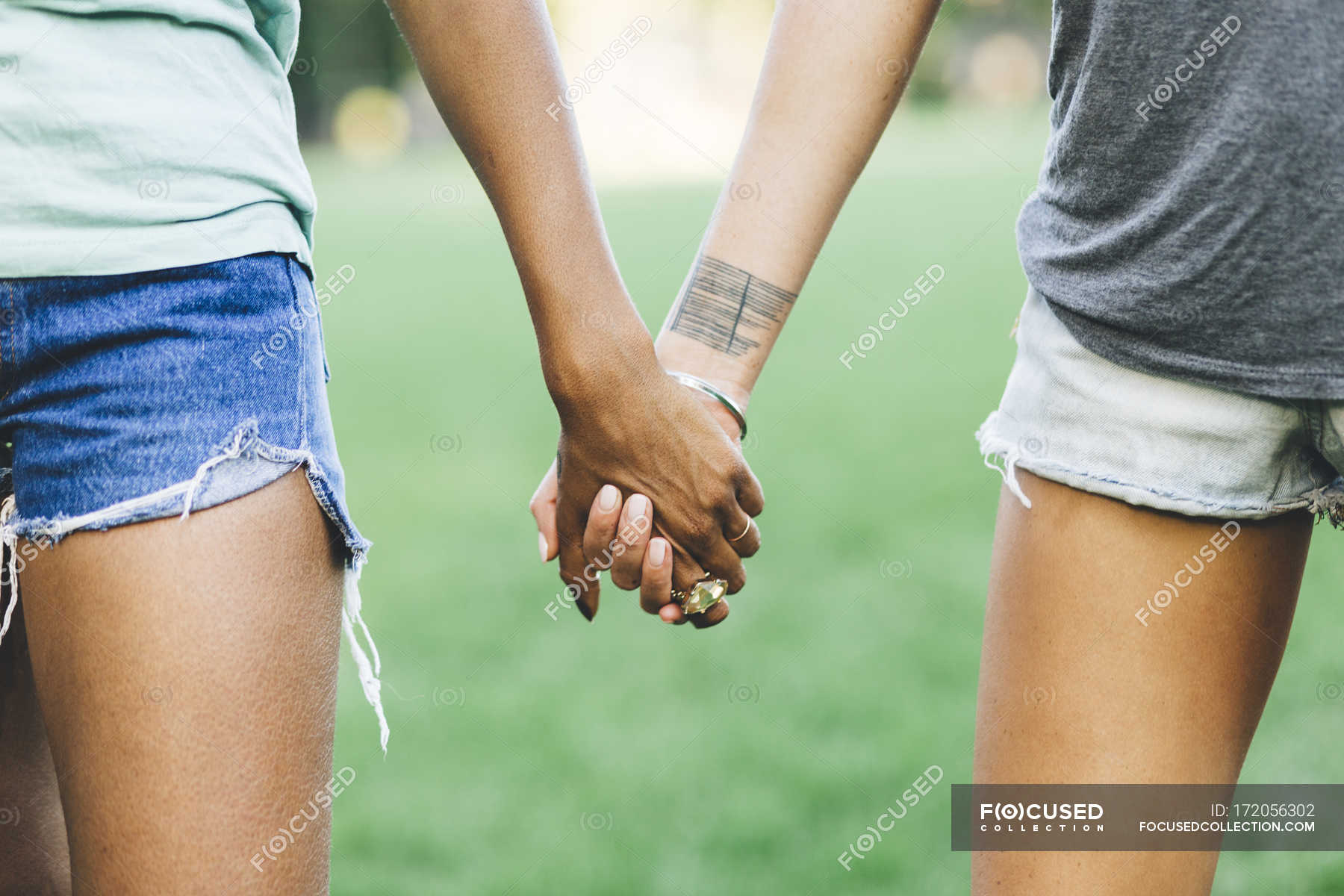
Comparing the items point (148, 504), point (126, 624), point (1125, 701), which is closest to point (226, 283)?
point (148, 504)

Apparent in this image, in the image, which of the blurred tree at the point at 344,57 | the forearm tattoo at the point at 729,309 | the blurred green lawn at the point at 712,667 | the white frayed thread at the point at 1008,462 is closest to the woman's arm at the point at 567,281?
the forearm tattoo at the point at 729,309

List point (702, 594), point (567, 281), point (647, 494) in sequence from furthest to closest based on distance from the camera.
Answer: point (702, 594) < point (647, 494) < point (567, 281)

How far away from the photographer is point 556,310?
1749mm

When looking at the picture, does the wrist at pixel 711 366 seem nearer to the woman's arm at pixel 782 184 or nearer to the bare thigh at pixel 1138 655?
the woman's arm at pixel 782 184

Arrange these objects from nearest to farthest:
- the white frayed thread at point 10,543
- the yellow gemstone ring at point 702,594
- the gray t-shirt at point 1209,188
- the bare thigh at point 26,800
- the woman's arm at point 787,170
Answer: the gray t-shirt at point 1209,188, the white frayed thread at point 10,543, the bare thigh at point 26,800, the woman's arm at point 787,170, the yellow gemstone ring at point 702,594

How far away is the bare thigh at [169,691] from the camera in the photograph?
1278mm

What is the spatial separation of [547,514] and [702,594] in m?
0.29

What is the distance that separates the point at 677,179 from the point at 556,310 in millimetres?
19981

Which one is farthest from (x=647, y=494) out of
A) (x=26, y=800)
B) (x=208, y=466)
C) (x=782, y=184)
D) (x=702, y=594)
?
(x=26, y=800)

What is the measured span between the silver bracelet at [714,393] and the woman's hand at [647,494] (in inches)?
1.0

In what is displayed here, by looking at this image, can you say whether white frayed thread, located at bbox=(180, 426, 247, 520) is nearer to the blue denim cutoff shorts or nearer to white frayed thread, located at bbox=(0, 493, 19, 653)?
the blue denim cutoff shorts

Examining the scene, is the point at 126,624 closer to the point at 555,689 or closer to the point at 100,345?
the point at 100,345

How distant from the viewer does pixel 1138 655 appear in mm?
1478

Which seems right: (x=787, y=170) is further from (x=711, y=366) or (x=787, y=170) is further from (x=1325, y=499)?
(x=1325, y=499)
